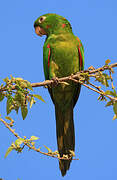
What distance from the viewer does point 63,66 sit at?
3.57 metres

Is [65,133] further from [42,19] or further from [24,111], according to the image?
[42,19]

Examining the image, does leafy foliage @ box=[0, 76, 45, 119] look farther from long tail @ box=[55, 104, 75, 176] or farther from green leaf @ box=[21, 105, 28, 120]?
long tail @ box=[55, 104, 75, 176]

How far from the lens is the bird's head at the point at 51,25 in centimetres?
394

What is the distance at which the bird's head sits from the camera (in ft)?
12.9

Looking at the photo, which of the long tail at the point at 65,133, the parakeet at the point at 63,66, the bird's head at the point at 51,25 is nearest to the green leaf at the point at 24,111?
the long tail at the point at 65,133

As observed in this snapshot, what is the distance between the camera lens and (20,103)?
6.72ft

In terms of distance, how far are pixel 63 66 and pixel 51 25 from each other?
837 millimetres

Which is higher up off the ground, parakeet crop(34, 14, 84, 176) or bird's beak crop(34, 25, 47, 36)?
bird's beak crop(34, 25, 47, 36)

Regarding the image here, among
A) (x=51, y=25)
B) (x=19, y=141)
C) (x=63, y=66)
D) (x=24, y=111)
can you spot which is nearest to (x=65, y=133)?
(x=63, y=66)

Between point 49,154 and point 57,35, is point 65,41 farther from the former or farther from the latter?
point 49,154

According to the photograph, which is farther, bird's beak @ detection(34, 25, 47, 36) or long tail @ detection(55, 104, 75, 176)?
bird's beak @ detection(34, 25, 47, 36)

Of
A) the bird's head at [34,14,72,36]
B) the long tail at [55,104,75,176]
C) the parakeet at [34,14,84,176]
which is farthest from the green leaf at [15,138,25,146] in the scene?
the bird's head at [34,14,72,36]

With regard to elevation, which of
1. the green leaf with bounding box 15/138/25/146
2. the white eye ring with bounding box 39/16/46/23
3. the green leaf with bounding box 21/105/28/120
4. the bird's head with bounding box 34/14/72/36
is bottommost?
the green leaf with bounding box 15/138/25/146

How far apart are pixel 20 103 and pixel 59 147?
159 centimetres
